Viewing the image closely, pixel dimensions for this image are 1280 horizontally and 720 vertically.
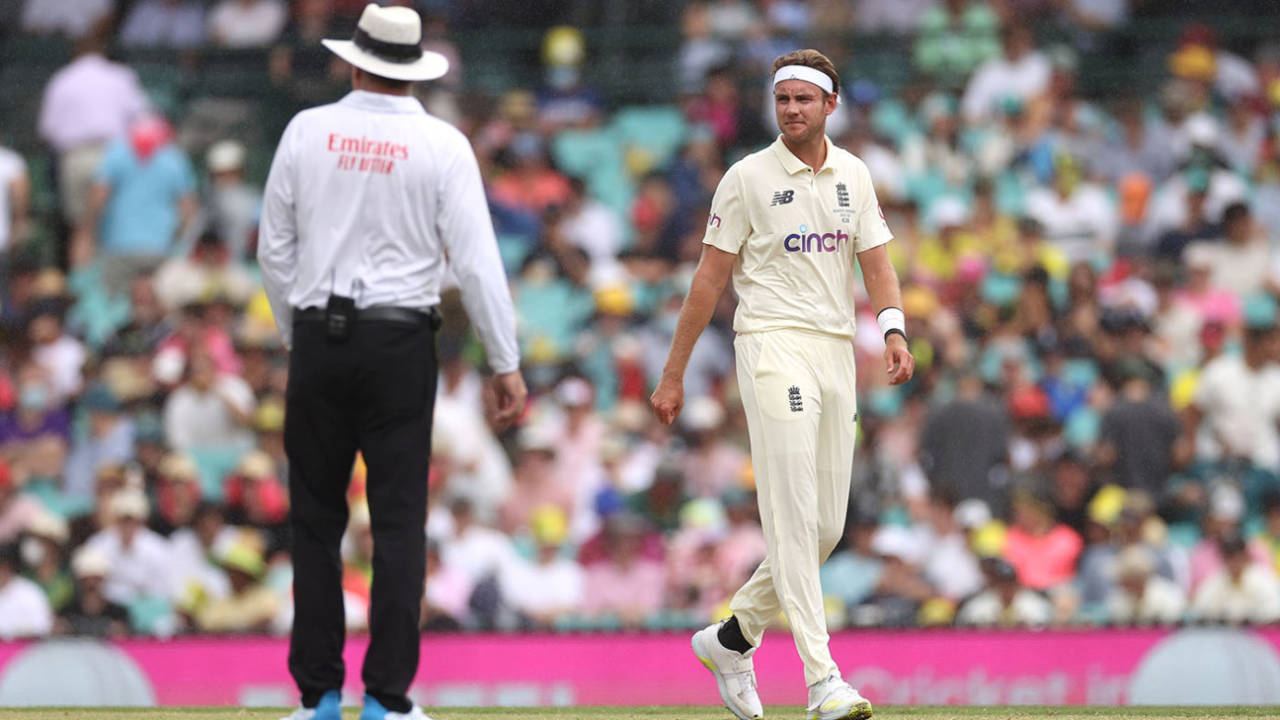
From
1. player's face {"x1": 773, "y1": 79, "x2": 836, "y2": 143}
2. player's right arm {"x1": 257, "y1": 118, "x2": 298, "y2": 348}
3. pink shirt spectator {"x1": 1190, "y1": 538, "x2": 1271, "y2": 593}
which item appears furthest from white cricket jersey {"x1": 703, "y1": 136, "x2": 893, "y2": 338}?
pink shirt spectator {"x1": 1190, "y1": 538, "x2": 1271, "y2": 593}

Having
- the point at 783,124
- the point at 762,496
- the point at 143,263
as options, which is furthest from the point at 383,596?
the point at 143,263

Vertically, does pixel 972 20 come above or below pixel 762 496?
above

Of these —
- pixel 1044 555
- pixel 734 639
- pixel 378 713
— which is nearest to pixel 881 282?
pixel 734 639

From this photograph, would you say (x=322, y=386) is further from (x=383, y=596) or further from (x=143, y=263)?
(x=143, y=263)

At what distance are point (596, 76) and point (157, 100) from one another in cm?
393

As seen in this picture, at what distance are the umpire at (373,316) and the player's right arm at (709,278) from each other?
1.03 m

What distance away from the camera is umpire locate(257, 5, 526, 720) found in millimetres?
6449

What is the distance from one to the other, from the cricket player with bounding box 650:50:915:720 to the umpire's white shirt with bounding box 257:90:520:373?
3.63 ft

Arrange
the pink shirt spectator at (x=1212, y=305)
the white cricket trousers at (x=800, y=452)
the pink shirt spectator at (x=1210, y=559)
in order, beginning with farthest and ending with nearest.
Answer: the pink shirt spectator at (x=1212, y=305), the pink shirt spectator at (x=1210, y=559), the white cricket trousers at (x=800, y=452)

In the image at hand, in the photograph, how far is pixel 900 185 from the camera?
1684 cm

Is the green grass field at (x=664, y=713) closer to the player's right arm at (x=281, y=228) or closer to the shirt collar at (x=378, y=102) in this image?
the player's right arm at (x=281, y=228)

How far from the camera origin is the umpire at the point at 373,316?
6449mm

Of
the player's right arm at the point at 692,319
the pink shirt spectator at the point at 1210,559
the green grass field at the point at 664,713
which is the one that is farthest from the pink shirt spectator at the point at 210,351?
the player's right arm at the point at 692,319

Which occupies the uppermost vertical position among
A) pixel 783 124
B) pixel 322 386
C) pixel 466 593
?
pixel 783 124
